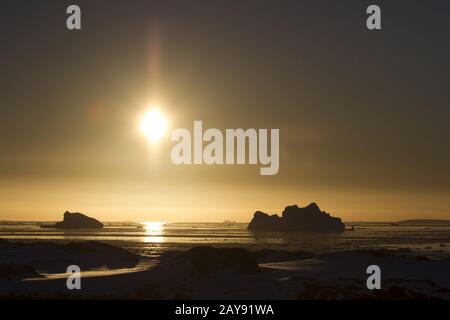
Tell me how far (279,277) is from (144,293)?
8419mm

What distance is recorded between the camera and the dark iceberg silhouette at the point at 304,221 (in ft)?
603

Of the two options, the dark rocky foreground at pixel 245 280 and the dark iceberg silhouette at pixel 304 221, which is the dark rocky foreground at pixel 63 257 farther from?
the dark iceberg silhouette at pixel 304 221

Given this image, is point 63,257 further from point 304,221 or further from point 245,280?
point 304,221

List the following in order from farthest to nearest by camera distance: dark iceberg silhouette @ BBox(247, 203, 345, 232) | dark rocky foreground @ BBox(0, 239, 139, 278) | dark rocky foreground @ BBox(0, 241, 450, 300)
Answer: dark iceberg silhouette @ BBox(247, 203, 345, 232) < dark rocky foreground @ BBox(0, 239, 139, 278) < dark rocky foreground @ BBox(0, 241, 450, 300)

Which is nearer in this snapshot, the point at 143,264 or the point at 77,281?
the point at 77,281

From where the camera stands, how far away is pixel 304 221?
7318 inches

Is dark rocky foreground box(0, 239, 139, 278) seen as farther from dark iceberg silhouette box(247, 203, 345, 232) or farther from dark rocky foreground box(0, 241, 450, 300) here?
dark iceberg silhouette box(247, 203, 345, 232)

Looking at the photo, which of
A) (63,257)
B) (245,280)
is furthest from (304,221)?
(245,280)

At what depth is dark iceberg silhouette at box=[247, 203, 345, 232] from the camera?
184m

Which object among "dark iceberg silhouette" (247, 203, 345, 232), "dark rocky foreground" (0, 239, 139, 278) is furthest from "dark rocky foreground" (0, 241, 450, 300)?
"dark iceberg silhouette" (247, 203, 345, 232)
